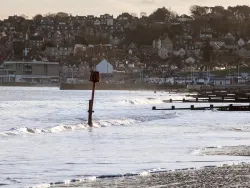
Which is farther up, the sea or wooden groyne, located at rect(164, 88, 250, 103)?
the sea

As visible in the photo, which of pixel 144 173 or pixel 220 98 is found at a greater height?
pixel 144 173

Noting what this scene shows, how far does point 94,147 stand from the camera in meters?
23.0

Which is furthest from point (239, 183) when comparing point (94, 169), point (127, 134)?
point (127, 134)

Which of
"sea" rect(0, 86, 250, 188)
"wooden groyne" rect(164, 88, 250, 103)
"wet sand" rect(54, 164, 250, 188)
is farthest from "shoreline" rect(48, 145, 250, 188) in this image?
"wooden groyne" rect(164, 88, 250, 103)

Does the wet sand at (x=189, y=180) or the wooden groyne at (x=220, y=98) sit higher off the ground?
the wet sand at (x=189, y=180)

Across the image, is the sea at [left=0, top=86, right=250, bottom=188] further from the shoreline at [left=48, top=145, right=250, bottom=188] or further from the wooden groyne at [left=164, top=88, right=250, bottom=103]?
the wooden groyne at [left=164, top=88, right=250, bottom=103]

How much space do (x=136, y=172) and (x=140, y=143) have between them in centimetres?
743

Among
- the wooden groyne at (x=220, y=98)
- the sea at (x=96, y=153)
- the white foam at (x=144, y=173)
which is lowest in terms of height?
the wooden groyne at (x=220, y=98)

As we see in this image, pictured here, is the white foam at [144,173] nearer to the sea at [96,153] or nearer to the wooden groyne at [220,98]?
the sea at [96,153]

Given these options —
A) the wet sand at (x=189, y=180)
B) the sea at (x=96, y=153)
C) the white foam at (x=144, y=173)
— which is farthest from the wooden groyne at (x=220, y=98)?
the white foam at (x=144, y=173)

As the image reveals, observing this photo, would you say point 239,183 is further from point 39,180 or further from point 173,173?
point 39,180

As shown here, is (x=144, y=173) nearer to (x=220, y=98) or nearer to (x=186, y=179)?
(x=186, y=179)

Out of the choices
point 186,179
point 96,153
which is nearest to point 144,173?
point 186,179

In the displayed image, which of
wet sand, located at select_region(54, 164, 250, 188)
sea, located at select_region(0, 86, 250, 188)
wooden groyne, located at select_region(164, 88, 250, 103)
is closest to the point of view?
wet sand, located at select_region(54, 164, 250, 188)
